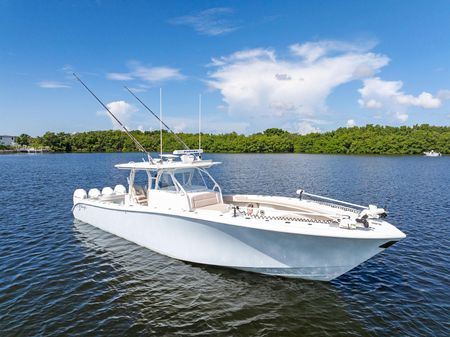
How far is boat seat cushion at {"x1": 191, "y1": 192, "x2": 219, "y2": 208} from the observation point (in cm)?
1074

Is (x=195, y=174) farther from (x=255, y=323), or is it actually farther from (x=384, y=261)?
(x=384, y=261)

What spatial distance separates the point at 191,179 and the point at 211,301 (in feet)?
17.0

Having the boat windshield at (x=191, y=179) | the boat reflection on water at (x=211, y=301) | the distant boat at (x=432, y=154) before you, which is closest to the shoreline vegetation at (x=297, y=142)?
the distant boat at (x=432, y=154)

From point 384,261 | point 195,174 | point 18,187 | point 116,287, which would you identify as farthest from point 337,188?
point 18,187

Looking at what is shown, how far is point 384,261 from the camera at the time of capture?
11.6 meters

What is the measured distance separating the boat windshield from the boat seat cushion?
0.64 metres

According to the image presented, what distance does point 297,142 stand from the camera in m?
123

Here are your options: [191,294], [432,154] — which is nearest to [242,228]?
[191,294]

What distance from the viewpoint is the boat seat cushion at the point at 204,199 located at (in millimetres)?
10735

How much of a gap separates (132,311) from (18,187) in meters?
26.6

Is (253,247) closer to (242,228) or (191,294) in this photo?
(242,228)

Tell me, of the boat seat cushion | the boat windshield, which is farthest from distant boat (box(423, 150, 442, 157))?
the boat seat cushion

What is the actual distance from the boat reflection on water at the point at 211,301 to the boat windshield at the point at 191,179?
9.42 feet

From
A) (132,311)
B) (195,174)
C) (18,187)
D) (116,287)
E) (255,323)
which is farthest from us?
(18,187)
